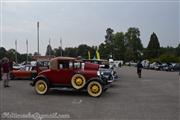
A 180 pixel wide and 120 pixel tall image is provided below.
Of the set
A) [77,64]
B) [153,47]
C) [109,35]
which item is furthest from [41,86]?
[109,35]

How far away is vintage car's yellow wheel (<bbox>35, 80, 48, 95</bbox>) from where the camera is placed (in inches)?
693

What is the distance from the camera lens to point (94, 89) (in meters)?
17.0

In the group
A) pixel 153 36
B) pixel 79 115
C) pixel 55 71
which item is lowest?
pixel 79 115

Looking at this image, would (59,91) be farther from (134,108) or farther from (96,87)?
(134,108)

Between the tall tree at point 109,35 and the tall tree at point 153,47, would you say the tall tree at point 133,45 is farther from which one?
the tall tree at point 109,35

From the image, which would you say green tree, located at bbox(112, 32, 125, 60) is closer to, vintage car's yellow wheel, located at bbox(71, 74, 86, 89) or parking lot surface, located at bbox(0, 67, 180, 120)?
vintage car's yellow wheel, located at bbox(71, 74, 86, 89)

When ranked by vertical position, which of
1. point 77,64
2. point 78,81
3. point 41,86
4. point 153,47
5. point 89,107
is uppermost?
point 153,47

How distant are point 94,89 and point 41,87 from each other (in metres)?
2.70

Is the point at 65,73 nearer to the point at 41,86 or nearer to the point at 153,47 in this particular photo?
the point at 41,86

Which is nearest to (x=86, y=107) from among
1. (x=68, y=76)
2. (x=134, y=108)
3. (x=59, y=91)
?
(x=134, y=108)

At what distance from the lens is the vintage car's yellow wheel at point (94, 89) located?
55.6ft

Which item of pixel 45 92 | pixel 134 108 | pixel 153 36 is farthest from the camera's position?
pixel 153 36

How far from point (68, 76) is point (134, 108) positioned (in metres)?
5.50

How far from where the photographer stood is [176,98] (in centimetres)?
1609
